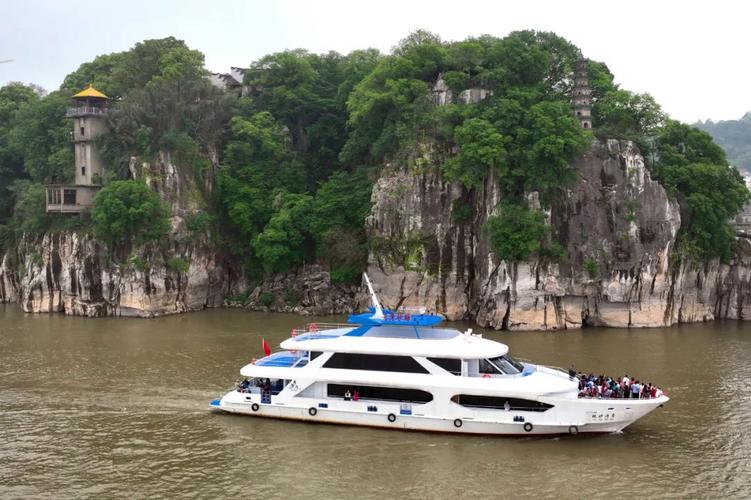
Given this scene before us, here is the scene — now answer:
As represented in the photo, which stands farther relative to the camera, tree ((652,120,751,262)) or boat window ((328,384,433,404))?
tree ((652,120,751,262))

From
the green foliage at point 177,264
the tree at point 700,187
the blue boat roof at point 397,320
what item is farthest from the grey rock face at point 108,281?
the tree at point 700,187

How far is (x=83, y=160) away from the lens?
161 feet

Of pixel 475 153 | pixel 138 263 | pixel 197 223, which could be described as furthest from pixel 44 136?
pixel 475 153

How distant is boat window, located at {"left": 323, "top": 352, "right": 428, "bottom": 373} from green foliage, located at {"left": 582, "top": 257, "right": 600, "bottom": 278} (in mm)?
20992

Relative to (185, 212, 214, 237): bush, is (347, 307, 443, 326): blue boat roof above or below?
below

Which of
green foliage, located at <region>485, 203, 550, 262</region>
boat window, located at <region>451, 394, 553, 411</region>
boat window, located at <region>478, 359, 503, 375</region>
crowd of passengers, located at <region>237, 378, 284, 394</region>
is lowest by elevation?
boat window, located at <region>451, 394, 553, 411</region>

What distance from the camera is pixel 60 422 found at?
2302 cm

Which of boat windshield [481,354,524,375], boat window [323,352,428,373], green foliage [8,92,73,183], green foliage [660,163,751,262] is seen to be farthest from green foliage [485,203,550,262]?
green foliage [8,92,73,183]

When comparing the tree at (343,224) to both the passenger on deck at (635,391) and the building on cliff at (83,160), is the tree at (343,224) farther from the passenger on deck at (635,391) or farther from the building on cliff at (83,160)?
the passenger on deck at (635,391)

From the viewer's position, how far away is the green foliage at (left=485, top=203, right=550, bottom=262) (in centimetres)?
3906

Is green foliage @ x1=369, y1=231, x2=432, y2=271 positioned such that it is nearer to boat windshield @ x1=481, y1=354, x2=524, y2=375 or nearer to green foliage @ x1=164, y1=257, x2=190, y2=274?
green foliage @ x1=164, y1=257, x2=190, y2=274

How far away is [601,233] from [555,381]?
836 inches

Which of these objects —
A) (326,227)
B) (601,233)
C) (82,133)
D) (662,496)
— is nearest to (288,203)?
(326,227)

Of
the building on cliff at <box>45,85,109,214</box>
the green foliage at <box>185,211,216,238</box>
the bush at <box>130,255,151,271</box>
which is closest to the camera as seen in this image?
the bush at <box>130,255,151,271</box>
